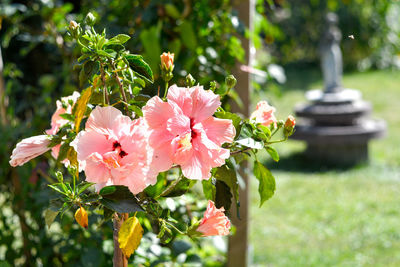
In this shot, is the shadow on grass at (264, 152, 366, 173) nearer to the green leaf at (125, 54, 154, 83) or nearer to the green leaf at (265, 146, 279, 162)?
the green leaf at (265, 146, 279, 162)

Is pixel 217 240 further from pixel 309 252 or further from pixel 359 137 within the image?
pixel 359 137

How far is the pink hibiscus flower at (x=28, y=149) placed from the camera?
732 mm

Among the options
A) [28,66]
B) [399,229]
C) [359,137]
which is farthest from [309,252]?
[359,137]

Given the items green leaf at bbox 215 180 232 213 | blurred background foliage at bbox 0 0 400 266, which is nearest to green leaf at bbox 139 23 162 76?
blurred background foliage at bbox 0 0 400 266

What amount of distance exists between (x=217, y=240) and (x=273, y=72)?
664mm

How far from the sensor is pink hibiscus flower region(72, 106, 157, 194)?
661 millimetres

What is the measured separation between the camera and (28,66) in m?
2.56

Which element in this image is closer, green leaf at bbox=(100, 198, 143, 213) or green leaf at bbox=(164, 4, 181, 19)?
green leaf at bbox=(100, 198, 143, 213)

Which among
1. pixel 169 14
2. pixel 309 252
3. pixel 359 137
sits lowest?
pixel 309 252

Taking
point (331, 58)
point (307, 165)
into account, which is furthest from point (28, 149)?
point (331, 58)

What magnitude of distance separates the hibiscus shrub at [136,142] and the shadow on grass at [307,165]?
427 centimetres

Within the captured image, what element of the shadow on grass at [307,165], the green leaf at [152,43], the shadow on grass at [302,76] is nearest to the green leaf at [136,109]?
the green leaf at [152,43]

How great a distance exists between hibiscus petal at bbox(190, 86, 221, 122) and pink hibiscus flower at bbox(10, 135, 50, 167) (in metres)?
0.23

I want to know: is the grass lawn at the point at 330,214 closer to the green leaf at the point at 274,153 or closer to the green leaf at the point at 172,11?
the green leaf at the point at 172,11
